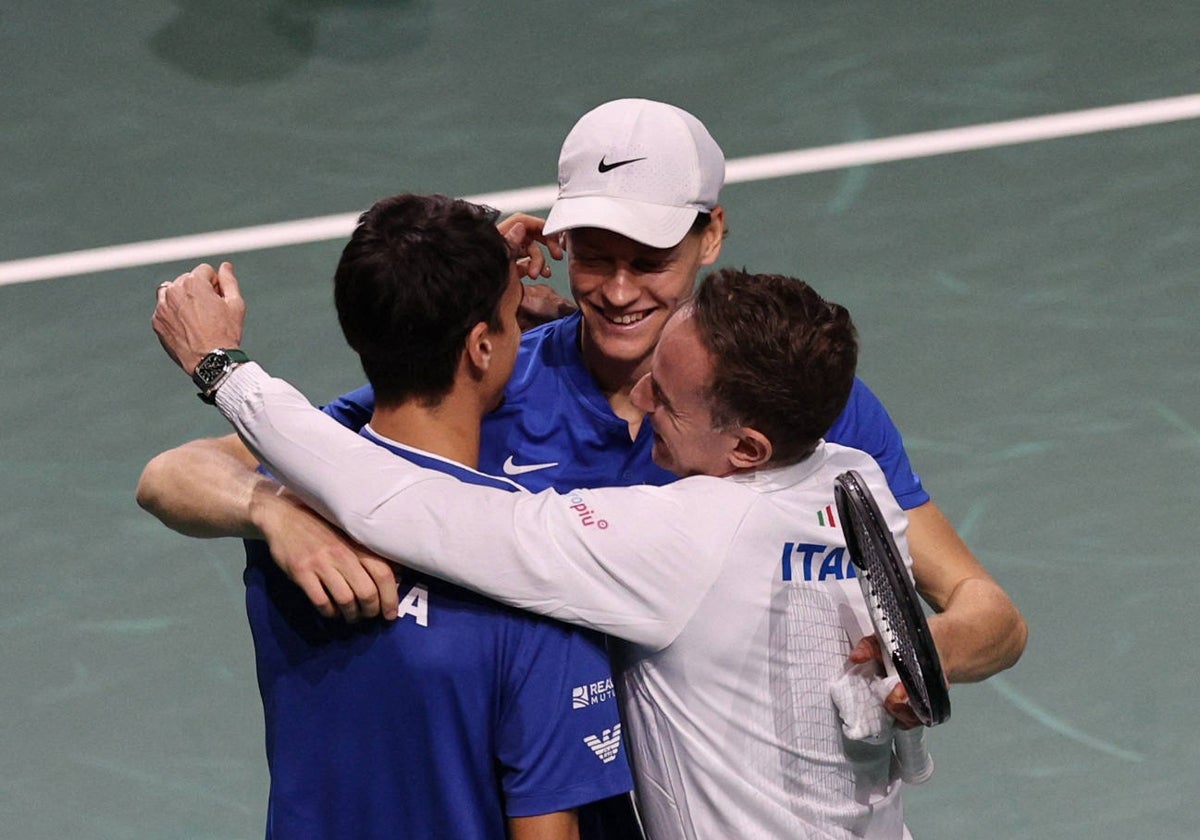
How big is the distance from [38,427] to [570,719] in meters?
4.18

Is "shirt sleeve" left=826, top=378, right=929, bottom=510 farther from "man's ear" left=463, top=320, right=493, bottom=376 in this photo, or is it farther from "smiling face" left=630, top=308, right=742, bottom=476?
"man's ear" left=463, top=320, right=493, bottom=376

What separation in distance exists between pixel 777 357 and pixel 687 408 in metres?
0.18

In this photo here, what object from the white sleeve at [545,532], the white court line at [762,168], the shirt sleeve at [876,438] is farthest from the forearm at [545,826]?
the white court line at [762,168]

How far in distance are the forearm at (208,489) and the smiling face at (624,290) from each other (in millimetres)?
754

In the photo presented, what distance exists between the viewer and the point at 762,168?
7.64 meters

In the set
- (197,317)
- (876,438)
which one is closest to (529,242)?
(876,438)

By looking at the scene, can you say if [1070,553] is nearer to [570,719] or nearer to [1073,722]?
[1073,722]

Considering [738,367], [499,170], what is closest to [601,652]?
[738,367]

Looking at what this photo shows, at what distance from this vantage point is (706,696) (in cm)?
297

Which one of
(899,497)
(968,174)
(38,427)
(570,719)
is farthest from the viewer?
(968,174)

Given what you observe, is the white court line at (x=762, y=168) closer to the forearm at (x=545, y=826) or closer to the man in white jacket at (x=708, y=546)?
the man in white jacket at (x=708, y=546)

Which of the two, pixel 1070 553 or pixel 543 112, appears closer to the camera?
pixel 1070 553

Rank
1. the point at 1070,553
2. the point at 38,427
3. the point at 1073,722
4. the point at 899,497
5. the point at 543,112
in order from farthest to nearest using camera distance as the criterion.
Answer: the point at 543,112
the point at 38,427
the point at 1070,553
the point at 1073,722
the point at 899,497

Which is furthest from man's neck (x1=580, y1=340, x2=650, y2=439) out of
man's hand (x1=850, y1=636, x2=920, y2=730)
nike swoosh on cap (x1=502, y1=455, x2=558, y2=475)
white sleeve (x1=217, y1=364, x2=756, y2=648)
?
man's hand (x1=850, y1=636, x2=920, y2=730)
